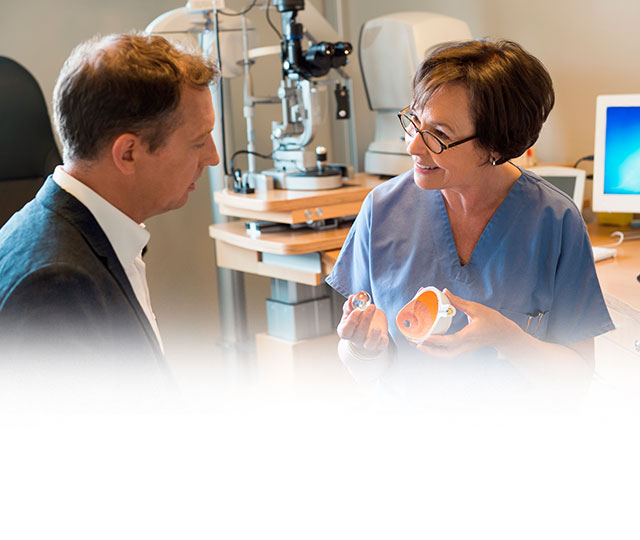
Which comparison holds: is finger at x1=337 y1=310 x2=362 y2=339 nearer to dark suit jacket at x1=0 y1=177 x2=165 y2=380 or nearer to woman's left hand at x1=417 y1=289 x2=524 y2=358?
woman's left hand at x1=417 y1=289 x2=524 y2=358

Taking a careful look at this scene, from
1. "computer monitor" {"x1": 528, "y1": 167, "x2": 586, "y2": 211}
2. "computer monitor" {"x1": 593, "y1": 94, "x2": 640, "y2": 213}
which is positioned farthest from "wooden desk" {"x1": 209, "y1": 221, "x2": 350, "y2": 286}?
"computer monitor" {"x1": 593, "y1": 94, "x2": 640, "y2": 213}

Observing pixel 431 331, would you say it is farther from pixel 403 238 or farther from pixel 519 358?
pixel 403 238

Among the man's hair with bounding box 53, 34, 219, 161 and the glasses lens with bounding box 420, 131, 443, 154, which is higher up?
the man's hair with bounding box 53, 34, 219, 161

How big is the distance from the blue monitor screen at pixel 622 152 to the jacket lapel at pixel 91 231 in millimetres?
1813

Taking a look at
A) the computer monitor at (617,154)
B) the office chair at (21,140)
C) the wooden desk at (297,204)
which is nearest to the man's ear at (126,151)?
the wooden desk at (297,204)

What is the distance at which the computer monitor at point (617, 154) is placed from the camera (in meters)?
2.32

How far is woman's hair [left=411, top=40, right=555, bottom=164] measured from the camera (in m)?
1.27

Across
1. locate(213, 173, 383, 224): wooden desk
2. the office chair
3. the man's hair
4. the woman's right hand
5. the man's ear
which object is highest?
the man's hair

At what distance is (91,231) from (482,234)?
0.72 meters

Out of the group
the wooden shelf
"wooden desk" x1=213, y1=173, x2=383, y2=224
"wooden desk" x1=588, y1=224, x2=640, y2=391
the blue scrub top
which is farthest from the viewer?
"wooden desk" x1=213, y1=173, x2=383, y2=224

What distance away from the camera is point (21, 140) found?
7.84ft

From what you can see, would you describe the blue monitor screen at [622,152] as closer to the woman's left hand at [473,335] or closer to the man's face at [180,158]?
the woman's left hand at [473,335]

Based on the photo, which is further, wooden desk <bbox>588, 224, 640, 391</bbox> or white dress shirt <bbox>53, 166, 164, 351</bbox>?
wooden desk <bbox>588, 224, 640, 391</bbox>

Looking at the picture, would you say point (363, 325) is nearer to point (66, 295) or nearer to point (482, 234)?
point (482, 234)
